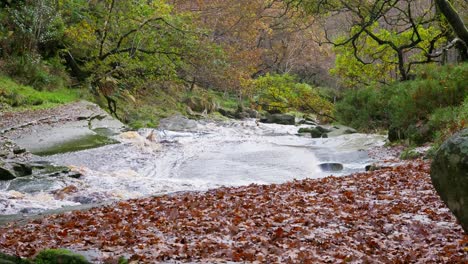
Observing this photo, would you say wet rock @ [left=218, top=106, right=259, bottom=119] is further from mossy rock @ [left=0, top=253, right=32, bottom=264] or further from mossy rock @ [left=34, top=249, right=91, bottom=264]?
mossy rock @ [left=0, top=253, right=32, bottom=264]

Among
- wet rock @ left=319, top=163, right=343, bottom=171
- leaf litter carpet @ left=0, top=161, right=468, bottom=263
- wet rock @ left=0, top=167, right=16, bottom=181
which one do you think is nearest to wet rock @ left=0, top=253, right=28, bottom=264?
leaf litter carpet @ left=0, top=161, right=468, bottom=263

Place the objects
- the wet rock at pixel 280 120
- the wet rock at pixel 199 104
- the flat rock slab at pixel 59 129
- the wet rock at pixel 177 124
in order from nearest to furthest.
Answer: the flat rock slab at pixel 59 129
the wet rock at pixel 177 124
the wet rock at pixel 280 120
the wet rock at pixel 199 104

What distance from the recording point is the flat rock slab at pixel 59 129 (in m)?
15.6

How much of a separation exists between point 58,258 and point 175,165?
10.9 m

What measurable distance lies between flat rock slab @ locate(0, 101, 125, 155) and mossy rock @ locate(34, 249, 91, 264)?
1034cm

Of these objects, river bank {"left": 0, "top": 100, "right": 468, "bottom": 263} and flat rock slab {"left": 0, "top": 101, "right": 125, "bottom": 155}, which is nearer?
river bank {"left": 0, "top": 100, "right": 468, "bottom": 263}

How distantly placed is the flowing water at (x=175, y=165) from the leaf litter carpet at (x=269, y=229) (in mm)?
1706

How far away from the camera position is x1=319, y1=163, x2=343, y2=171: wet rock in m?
15.5

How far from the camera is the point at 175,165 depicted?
1587 cm

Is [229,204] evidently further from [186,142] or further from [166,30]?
[166,30]

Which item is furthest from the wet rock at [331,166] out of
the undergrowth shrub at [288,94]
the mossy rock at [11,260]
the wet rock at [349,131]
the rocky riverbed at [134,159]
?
the mossy rock at [11,260]

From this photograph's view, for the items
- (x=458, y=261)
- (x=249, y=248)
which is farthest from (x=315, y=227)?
(x=458, y=261)

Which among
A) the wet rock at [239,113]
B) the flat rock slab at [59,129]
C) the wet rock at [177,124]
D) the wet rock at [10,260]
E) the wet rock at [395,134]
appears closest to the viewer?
the wet rock at [10,260]

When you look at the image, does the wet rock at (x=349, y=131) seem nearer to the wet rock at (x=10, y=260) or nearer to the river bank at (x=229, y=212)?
the river bank at (x=229, y=212)
